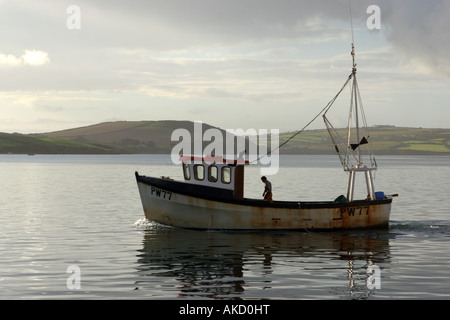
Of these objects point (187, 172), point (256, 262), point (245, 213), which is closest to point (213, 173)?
point (187, 172)

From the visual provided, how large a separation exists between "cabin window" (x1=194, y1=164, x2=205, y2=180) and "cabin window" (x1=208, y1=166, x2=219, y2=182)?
349 millimetres

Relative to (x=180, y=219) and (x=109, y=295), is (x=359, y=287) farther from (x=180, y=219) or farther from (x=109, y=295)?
(x=180, y=219)

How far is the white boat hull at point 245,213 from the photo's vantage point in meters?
31.0

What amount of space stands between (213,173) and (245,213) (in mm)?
2708

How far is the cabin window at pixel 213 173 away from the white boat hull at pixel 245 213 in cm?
136

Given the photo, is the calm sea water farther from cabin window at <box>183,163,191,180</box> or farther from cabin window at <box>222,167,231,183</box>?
cabin window at <box>183,163,191,180</box>

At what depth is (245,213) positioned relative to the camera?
1221 inches

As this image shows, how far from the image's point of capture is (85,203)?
169ft

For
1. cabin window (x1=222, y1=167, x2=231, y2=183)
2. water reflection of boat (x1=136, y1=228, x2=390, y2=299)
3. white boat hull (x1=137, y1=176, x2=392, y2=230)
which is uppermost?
cabin window (x1=222, y1=167, x2=231, y2=183)

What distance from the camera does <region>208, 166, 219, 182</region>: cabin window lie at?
103ft

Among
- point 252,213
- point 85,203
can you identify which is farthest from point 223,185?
point 85,203

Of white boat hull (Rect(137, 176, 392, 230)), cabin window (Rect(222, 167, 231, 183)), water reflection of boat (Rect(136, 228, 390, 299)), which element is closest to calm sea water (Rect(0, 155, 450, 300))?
water reflection of boat (Rect(136, 228, 390, 299))

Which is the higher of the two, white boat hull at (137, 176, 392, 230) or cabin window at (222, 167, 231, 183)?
cabin window at (222, 167, 231, 183)

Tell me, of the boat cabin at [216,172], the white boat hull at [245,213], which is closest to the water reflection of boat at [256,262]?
the white boat hull at [245,213]
